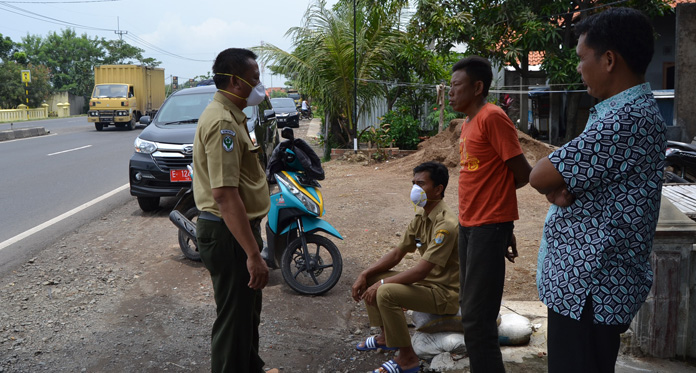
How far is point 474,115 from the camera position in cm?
310

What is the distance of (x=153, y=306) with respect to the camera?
4.82 metres

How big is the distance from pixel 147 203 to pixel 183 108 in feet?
5.30

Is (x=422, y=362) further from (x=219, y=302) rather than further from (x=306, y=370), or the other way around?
(x=219, y=302)

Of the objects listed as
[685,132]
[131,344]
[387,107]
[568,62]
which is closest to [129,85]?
[387,107]

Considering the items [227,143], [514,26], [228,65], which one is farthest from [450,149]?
[227,143]

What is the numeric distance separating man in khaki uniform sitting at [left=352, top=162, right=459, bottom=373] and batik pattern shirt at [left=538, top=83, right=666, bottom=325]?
1556 millimetres

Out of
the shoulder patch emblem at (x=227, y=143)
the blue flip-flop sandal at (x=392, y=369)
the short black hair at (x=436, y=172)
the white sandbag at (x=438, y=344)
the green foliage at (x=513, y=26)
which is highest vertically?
the green foliage at (x=513, y=26)

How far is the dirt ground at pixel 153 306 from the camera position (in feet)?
12.8

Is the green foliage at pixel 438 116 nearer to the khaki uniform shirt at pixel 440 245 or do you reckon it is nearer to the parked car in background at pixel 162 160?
the parked car in background at pixel 162 160

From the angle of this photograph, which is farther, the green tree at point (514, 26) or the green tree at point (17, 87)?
the green tree at point (17, 87)

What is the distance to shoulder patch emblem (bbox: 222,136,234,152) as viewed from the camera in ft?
9.18

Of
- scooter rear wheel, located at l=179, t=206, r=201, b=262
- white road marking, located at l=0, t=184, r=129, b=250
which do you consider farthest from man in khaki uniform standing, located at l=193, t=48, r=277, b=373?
white road marking, located at l=0, t=184, r=129, b=250

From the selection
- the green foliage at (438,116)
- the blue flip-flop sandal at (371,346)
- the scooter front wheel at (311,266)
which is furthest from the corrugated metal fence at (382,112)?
the blue flip-flop sandal at (371,346)

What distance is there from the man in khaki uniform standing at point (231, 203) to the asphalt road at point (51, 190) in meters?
3.89
